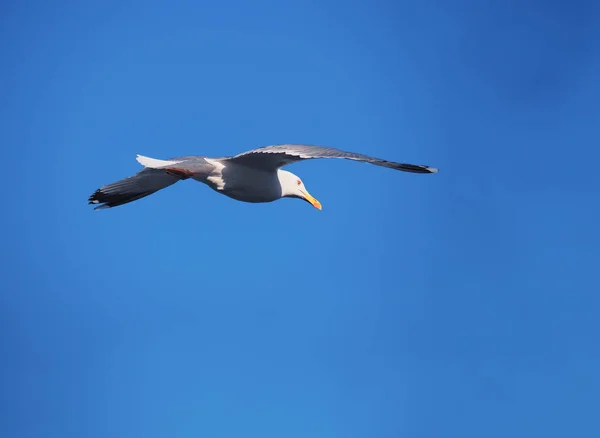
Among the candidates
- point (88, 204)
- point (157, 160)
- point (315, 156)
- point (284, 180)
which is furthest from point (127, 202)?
point (315, 156)

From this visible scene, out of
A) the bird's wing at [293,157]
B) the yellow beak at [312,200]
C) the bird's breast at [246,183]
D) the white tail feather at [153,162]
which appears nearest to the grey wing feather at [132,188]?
the white tail feather at [153,162]

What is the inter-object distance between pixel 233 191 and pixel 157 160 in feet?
3.00

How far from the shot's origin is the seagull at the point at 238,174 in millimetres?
7957

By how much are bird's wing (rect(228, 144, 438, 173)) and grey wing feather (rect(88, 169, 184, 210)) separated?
3.15ft

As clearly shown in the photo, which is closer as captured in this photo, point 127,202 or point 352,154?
point 352,154

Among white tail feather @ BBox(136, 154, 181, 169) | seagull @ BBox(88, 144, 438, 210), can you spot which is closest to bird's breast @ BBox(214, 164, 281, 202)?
seagull @ BBox(88, 144, 438, 210)

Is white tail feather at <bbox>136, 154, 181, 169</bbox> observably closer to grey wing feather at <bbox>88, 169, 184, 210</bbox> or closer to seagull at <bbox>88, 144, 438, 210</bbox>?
seagull at <bbox>88, 144, 438, 210</bbox>

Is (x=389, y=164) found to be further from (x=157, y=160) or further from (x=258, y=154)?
(x=157, y=160)

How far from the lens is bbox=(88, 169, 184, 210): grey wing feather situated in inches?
354

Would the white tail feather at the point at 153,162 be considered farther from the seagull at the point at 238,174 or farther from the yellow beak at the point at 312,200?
the yellow beak at the point at 312,200

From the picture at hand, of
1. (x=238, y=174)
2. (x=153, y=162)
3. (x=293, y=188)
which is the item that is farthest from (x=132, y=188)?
(x=293, y=188)

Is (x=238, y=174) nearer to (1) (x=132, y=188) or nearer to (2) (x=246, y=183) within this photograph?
(2) (x=246, y=183)

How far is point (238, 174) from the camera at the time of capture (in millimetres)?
8602

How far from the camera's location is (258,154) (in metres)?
8.32
